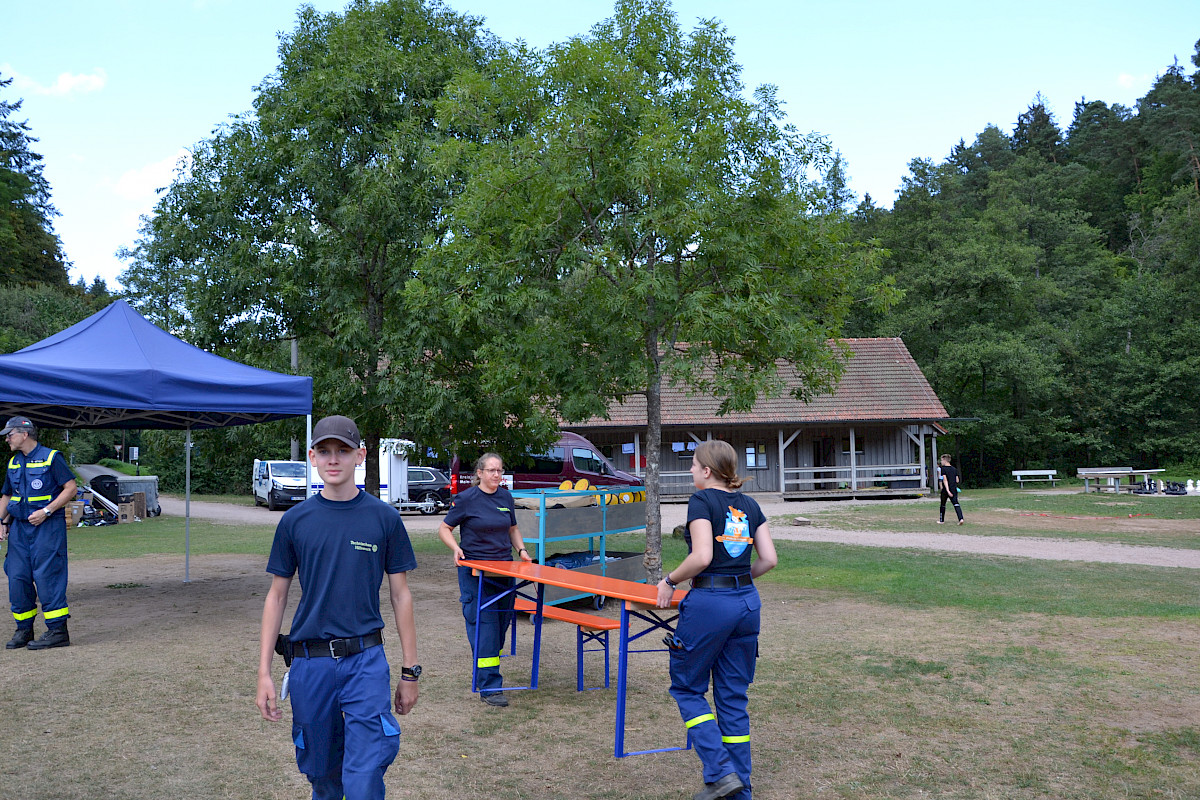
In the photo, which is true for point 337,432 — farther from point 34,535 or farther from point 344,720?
point 34,535

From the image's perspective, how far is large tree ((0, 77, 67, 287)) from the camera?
4578cm

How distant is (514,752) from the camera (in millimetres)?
5070

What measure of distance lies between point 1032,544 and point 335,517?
609 inches

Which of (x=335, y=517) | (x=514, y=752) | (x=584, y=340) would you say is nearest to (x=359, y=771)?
(x=335, y=517)

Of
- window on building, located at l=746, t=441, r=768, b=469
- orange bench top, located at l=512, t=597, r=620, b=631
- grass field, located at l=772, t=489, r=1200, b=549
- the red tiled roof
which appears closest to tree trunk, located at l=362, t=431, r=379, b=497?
orange bench top, located at l=512, t=597, r=620, b=631

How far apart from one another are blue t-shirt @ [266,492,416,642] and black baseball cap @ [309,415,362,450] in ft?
0.69

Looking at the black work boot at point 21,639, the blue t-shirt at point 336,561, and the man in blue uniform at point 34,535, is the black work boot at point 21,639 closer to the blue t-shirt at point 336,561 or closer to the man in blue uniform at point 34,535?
the man in blue uniform at point 34,535

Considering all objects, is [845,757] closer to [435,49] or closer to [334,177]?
[334,177]

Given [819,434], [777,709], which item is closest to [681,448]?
[819,434]

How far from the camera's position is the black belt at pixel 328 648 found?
3078 mm

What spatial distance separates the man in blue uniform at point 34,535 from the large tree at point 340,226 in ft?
16.2

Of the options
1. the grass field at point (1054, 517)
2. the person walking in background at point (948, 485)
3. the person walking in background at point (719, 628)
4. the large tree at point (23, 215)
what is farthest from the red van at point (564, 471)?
the large tree at point (23, 215)

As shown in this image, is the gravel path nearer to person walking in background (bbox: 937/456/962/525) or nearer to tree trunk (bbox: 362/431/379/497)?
person walking in background (bbox: 937/456/962/525)

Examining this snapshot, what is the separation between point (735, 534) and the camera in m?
4.20
